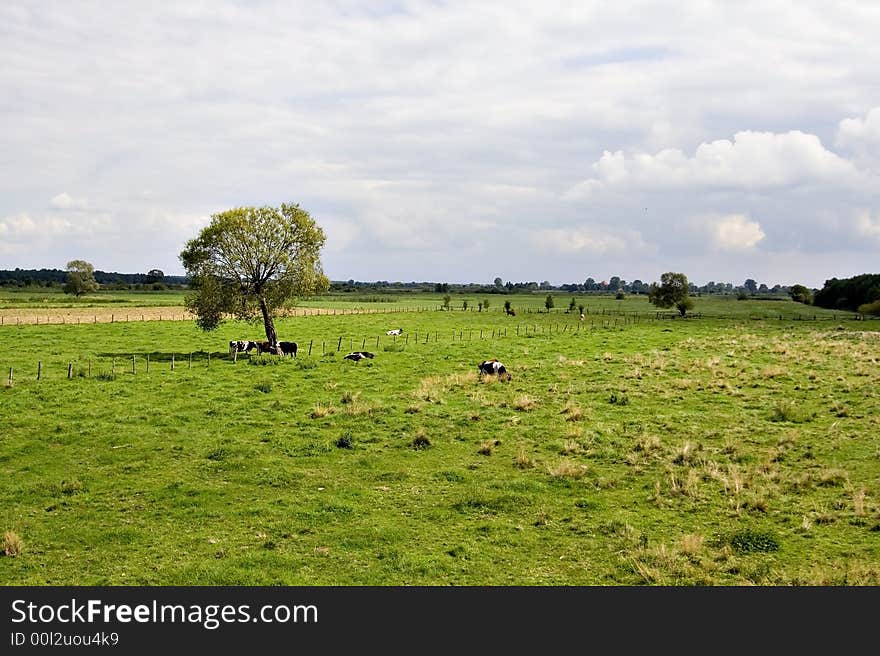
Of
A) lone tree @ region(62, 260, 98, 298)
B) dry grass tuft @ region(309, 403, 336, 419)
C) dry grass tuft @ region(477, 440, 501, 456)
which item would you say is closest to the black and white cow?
dry grass tuft @ region(309, 403, 336, 419)

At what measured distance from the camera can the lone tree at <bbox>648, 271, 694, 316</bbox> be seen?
10806 cm

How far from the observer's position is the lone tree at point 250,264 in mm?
43781

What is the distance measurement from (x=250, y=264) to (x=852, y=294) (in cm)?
14079

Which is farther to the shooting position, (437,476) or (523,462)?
(523,462)

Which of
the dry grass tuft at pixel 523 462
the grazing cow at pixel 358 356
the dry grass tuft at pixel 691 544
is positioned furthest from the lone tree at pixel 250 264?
the dry grass tuft at pixel 691 544

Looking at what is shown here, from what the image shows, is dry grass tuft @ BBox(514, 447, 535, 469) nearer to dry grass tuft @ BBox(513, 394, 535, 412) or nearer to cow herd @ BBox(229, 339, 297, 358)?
dry grass tuft @ BBox(513, 394, 535, 412)

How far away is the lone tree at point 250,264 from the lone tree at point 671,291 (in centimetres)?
7803

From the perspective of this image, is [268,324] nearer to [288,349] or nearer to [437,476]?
[288,349]

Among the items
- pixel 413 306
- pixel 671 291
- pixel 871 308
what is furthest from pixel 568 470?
pixel 871 308

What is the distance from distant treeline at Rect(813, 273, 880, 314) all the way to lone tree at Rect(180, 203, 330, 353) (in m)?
111

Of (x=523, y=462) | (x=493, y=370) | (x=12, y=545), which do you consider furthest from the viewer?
(x=493, y=370)

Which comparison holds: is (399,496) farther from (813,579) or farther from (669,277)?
(669,277)

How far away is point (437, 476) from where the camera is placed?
1847cm
